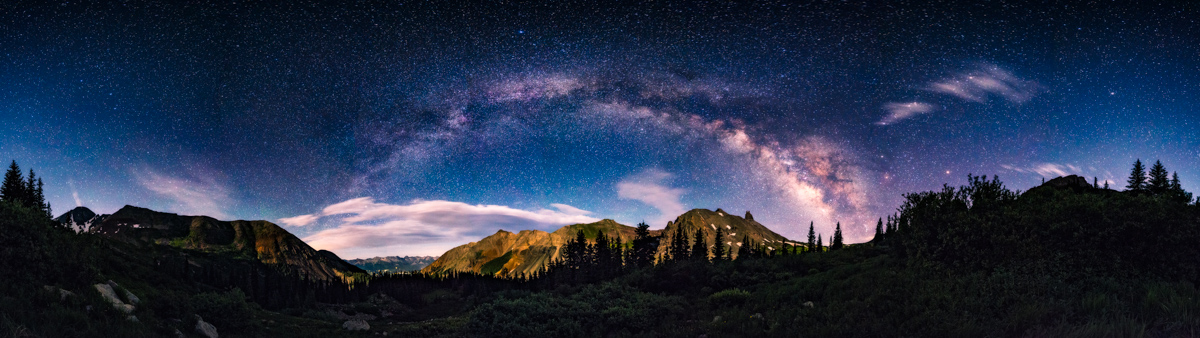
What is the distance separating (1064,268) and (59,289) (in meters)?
30.1

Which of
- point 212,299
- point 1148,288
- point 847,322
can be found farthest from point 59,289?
point 1148,288

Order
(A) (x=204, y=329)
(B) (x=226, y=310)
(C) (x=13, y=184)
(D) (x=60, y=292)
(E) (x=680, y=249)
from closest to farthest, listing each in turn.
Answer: (D) (x=60, y=292) < (A) (x=204, y=329) < (B) (x=226, y=310) < (C) (x=13, y=184) < (E) (x=680, y=249)

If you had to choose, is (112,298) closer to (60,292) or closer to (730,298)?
(60,292)

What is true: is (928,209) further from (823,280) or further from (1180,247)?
(1180,247)

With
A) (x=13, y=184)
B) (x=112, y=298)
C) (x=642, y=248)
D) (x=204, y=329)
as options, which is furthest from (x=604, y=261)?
(x=13, y=184)

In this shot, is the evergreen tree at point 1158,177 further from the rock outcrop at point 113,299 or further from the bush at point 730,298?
the rock outcrop at point 113,299

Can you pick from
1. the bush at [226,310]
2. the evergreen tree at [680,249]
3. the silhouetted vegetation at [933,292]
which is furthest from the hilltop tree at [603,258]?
the bush at [226,310]

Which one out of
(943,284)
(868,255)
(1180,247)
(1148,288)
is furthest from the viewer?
(868,255)

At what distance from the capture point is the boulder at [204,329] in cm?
1636

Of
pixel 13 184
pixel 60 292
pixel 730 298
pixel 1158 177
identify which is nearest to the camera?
pixel 60 292

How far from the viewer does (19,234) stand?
1433 cm

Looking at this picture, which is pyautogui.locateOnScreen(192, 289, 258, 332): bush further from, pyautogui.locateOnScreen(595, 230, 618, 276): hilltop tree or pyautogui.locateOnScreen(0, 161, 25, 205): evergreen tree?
pyautogui.locateOnScreen(0, 161, 25, 205): evergreen tree

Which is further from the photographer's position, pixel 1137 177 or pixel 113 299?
pixel 1137 177

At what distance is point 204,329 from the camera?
1662 centimetres
